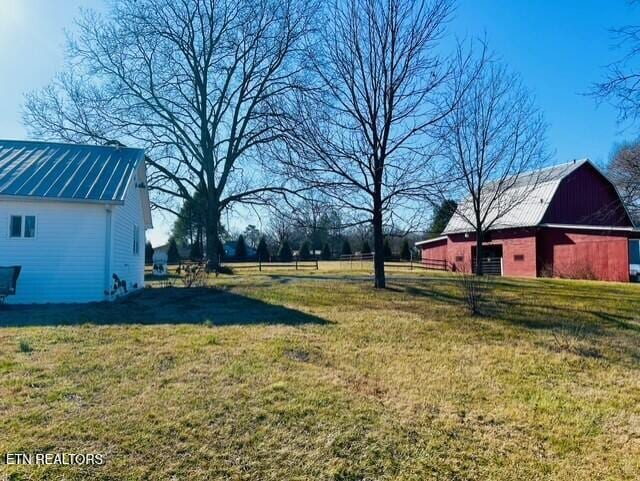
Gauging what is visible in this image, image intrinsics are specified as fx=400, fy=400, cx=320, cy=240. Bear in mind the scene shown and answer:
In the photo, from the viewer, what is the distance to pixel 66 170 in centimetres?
1197

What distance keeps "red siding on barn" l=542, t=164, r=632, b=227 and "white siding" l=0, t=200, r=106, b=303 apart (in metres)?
22.9

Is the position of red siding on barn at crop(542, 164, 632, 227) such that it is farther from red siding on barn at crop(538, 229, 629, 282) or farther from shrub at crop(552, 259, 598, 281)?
shrub at crop(552, 259, 598, 281)

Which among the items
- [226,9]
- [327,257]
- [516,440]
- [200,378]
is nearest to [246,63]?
[226,9]

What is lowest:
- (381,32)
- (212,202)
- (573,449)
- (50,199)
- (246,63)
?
(573,449)

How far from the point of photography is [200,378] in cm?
428

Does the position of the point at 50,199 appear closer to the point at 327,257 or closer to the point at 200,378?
the point at 200,378

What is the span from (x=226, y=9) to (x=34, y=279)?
61.3 feet

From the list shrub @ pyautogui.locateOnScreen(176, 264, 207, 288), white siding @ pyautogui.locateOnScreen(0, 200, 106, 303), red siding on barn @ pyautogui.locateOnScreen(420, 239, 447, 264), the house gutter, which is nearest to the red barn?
red siding on barn @ pyautogui.locateOnScreen(420, 239, 447, 264)

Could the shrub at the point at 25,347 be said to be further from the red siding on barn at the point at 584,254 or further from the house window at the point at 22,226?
the red siding on barn at the point at 584,254

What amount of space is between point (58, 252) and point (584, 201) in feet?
92.1

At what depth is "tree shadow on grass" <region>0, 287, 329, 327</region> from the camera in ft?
25.3

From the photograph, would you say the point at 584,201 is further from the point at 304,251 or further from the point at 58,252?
the point at 304,251

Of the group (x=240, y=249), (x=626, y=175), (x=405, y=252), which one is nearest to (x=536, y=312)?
(x=626, y=175)

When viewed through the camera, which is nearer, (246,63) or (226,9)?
(226,9)
